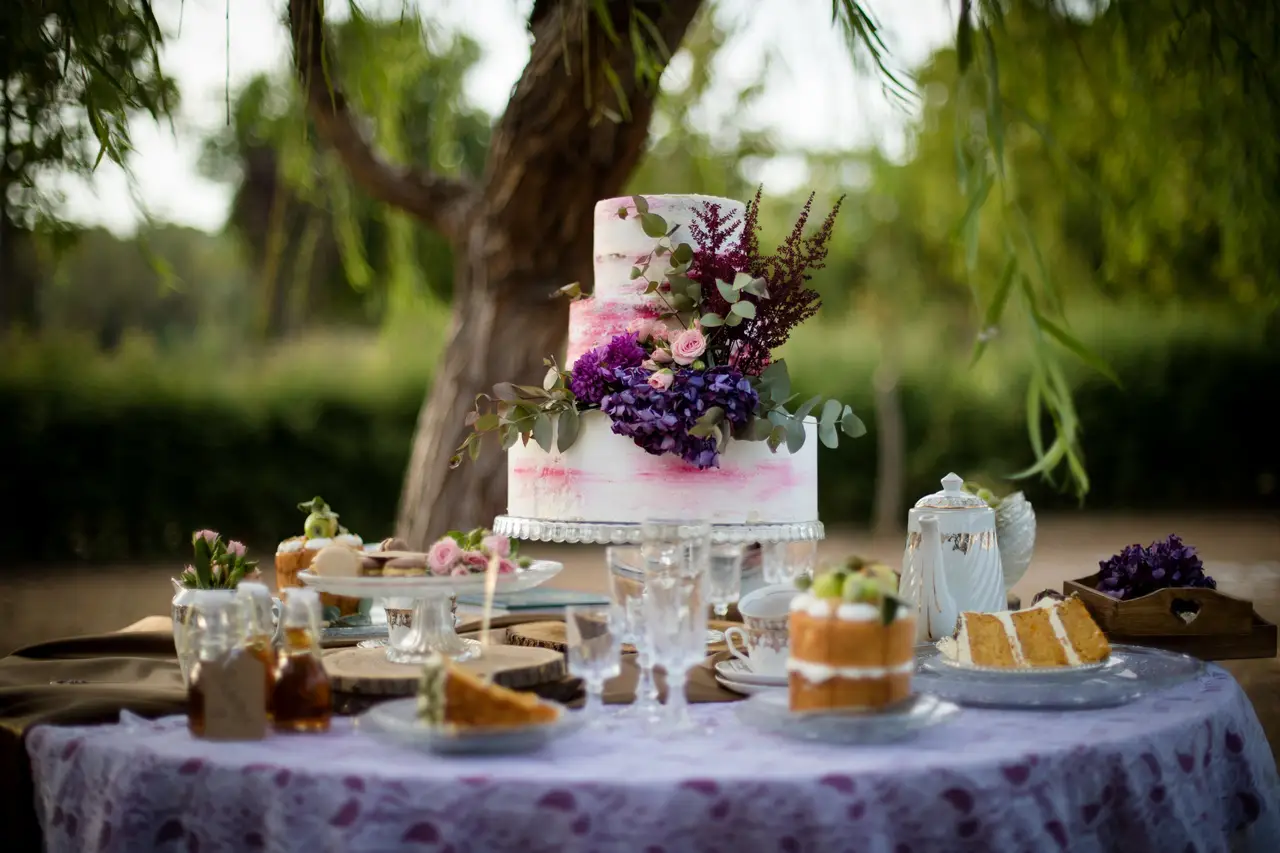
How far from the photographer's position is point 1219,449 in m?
14.9

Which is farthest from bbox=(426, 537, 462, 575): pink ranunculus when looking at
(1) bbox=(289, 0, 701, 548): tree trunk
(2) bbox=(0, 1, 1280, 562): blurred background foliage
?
(1) bbox=(289, 0, 701, 548): tree trunk

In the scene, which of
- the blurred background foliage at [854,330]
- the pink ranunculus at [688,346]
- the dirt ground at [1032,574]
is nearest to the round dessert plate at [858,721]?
the pink ranunculus at [688,346]

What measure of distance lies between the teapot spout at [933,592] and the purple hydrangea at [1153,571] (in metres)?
0.49

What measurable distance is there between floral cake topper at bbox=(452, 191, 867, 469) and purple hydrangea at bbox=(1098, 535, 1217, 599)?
0.68 metres

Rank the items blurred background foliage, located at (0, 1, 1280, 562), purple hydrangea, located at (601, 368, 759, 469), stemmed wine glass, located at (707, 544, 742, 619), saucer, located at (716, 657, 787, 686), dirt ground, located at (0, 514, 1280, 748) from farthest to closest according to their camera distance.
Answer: dirt ground, located at (0, 514, 1280, 748) < blurred background foliage, located at (0, 1, 1280, 562) < purple hydrangea, located at (601, 368, 759, 469) < stemmed wine glass, located at (707, 544, 742, 619) < saucer, located at (716, 657, 787, 686)

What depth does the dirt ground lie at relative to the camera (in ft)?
28.7

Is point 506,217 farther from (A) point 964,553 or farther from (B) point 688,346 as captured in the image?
(A) point 964,553

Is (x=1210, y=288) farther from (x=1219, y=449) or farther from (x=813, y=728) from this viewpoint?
(x=813, y=728)

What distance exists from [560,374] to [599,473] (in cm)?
24

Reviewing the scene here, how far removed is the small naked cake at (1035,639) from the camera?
242 cm

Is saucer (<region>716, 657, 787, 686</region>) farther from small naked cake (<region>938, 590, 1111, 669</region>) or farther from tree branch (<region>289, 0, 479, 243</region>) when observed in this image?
tree branch (<region>289, 0, 479, 243</region>)

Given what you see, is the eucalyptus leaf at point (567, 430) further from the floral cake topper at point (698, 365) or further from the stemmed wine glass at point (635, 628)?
the stemmed wine glass at point (635, 628)

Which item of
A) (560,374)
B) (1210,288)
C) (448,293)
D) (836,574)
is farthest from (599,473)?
(448,293)

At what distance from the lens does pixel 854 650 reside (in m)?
2.01
